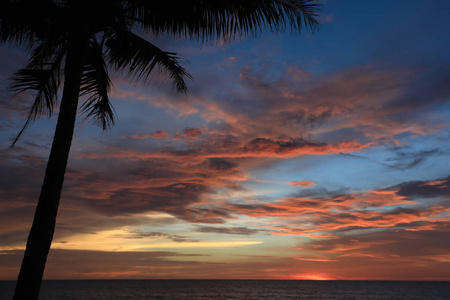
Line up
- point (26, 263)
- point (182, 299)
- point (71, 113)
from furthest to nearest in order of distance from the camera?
point (182, 299)
point (71, 113)
point (26, 263)

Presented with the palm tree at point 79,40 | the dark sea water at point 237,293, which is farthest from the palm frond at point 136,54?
the dark sea water at point 237,293

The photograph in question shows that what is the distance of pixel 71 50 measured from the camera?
505 centimetres

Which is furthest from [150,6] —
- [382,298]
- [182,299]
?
[382,298]

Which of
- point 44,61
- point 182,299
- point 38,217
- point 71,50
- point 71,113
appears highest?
point 44,61

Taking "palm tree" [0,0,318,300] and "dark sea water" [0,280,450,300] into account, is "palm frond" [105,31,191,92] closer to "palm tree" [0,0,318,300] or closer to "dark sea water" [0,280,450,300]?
"palm tree" [0,0,318,300]

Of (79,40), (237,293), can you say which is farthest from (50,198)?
(237,293)

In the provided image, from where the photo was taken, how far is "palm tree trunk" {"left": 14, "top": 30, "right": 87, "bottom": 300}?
4.07m

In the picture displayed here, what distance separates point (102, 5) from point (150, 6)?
28.7 inches

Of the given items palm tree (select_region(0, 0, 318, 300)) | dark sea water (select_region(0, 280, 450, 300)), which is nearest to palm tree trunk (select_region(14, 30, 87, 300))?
palm tree (select_region(0, 0, 318, 300))

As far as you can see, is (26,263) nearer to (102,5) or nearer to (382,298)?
(102,5)

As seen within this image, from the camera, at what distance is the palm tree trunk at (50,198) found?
4.07 m

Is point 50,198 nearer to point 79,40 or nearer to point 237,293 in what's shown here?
point 79,40

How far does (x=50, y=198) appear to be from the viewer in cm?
429

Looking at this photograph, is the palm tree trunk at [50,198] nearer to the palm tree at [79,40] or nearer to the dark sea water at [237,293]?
the palm tree at [79,40]
